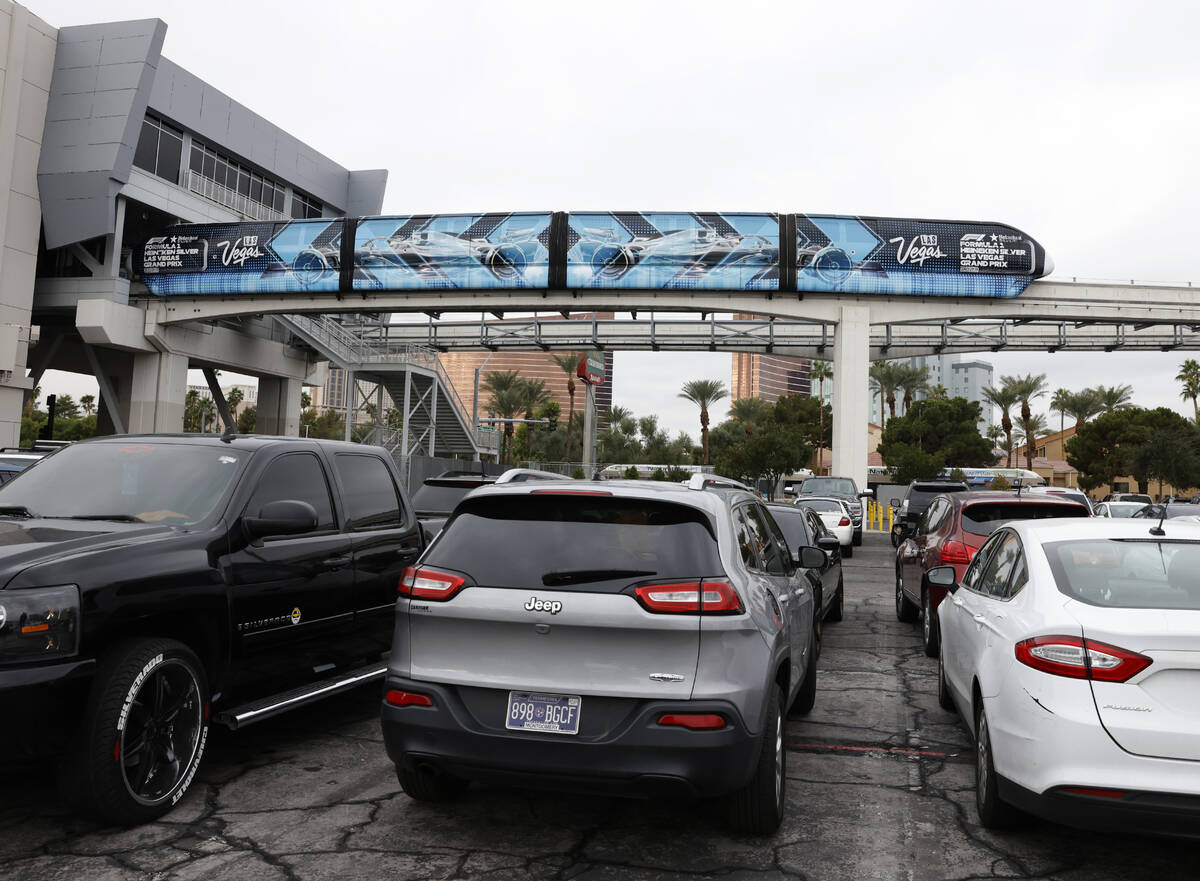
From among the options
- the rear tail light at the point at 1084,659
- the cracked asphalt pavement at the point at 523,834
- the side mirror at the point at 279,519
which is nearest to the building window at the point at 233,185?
the side mirror at the point at 279,519

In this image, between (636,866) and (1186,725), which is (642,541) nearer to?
(636,866)

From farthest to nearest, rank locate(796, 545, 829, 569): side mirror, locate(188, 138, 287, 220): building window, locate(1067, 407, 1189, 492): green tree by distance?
locate(1067, 407, 1189, 492): green tree < locate(188, 138, 287, 220): building window < locate(796, 545, 829, 569): side mirror

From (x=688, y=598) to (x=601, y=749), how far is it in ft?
2.31

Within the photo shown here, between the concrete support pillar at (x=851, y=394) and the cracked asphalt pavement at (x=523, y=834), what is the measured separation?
1034 inches

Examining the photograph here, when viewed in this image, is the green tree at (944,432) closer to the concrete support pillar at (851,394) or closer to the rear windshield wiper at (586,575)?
the concrete support pillar at (851,394)

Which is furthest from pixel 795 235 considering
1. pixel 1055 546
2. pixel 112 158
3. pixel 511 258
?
pixel 1055 546

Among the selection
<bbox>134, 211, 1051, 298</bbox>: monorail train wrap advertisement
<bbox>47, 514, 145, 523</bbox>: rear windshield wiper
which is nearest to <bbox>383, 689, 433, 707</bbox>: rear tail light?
<bbox>47, 514, 145, 523</bbox>: rear windshield wiper

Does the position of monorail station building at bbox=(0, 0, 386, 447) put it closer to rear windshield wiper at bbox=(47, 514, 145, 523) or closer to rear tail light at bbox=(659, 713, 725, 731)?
rear windshield wiper at bbox=(47, 514, 145, 523)

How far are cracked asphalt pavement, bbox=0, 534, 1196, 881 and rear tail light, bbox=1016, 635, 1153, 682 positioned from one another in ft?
3.05

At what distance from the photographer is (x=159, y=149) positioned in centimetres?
3309

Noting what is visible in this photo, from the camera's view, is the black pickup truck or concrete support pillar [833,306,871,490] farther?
concrete support pillar [833,306,871,490]

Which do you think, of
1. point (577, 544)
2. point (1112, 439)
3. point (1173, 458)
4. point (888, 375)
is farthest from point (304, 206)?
point (1112, 439)

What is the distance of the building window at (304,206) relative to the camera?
1606 inches

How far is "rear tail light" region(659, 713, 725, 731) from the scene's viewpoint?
147 inches
